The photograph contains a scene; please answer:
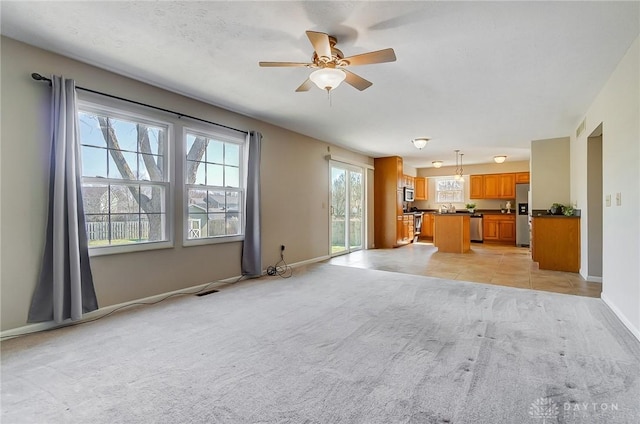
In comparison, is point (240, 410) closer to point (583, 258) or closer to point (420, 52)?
point (420, 52)

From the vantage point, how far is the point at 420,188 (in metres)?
10.5

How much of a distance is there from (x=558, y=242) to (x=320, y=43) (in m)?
5.13

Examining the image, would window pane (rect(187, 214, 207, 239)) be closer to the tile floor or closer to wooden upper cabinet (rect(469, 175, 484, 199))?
the tile floor

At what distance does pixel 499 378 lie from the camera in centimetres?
193

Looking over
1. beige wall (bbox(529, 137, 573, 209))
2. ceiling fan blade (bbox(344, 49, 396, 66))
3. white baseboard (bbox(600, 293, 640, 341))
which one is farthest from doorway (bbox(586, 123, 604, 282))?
ceiling fan blade (bbox(344, 49, 396, 66))

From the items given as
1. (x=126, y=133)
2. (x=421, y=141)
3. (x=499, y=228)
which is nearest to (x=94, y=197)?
(x=126, y=133)

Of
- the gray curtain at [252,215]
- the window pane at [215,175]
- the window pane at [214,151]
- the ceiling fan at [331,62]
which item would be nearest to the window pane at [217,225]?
the gray curtain at [252,215]

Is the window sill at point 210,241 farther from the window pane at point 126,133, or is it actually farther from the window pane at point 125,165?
the window pane at point 126,133

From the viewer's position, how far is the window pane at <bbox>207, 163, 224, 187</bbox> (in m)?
4.27

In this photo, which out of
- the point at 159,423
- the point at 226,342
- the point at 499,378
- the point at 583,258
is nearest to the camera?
the point at 159,423

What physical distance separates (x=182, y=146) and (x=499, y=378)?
3868 mm

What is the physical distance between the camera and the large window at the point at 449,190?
10.2 metres

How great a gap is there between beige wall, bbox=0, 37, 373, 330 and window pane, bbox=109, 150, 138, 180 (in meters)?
0.50

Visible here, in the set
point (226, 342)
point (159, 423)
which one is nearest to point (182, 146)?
point (226, 342)
